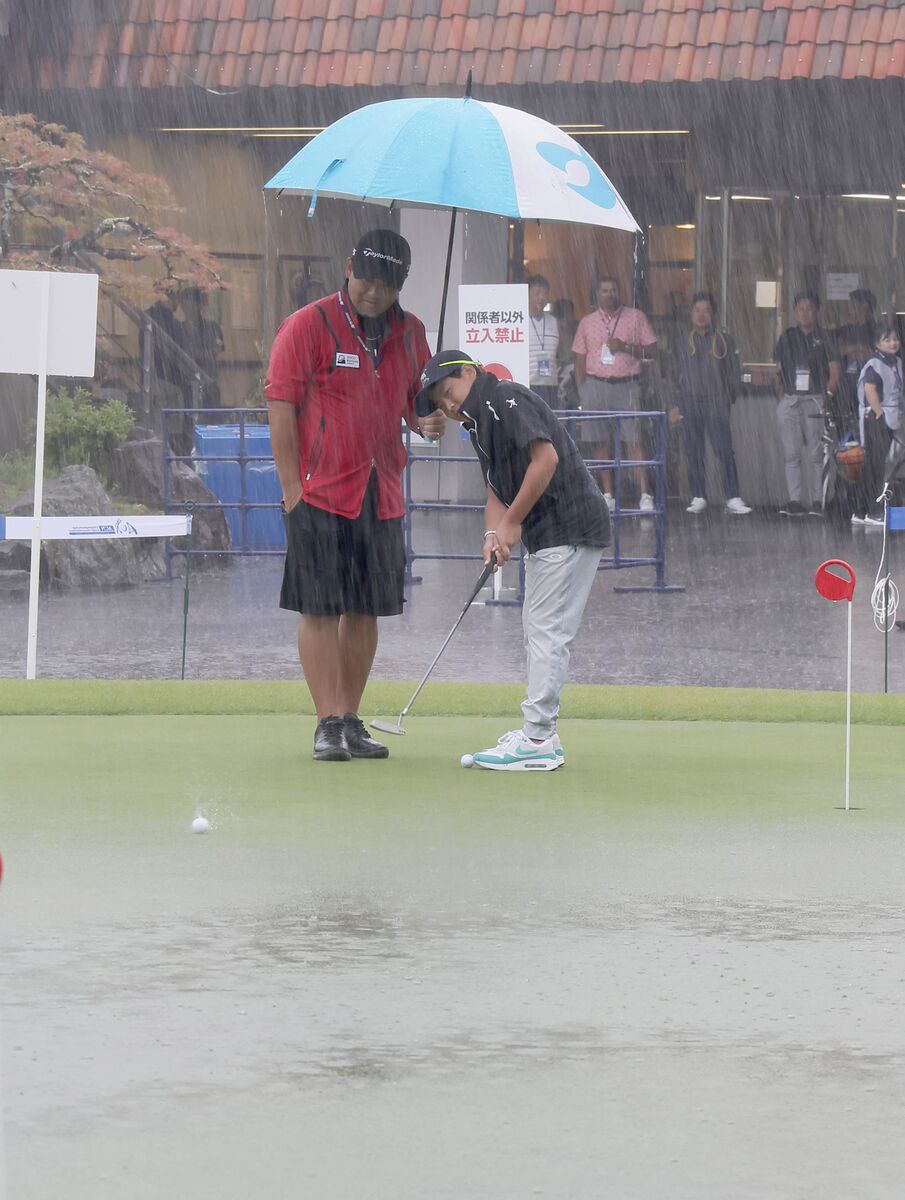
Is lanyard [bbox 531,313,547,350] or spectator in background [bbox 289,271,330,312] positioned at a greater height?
spectator in background [bbox 289,271,330,312]

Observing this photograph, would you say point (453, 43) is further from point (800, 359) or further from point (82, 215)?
point (800, 359)

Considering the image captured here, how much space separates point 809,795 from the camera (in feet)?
24.0

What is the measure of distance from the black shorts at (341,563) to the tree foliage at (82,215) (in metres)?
11.1

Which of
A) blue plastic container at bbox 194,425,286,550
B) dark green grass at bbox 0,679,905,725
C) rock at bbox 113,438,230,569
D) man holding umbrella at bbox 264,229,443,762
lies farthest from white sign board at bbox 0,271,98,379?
blue plastic container at bbox 194,425,286,550

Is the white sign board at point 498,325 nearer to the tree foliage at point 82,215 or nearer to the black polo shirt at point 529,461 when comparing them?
the tree foliage at point 82,215

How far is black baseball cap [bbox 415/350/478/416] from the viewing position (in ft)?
25.2

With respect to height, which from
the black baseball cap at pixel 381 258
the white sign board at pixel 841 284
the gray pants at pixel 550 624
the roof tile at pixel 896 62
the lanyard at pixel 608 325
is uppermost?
the roof tile at pixel 896 62

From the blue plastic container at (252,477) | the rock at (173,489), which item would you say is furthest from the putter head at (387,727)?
the blue plastic container at (252,477)

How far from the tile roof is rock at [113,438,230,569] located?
3.27 meters

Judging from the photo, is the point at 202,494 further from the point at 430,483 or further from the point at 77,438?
the point at 430,483

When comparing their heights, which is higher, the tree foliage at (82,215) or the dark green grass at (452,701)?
the tree foliage at (82,215)

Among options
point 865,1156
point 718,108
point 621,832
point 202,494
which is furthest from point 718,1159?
point 718,108

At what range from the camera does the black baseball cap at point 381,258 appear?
7.73 meters

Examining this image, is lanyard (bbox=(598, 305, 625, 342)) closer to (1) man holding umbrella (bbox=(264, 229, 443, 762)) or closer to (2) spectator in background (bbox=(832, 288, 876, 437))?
(2) spectator in background (bbox=(832, 288, 876, 437))
